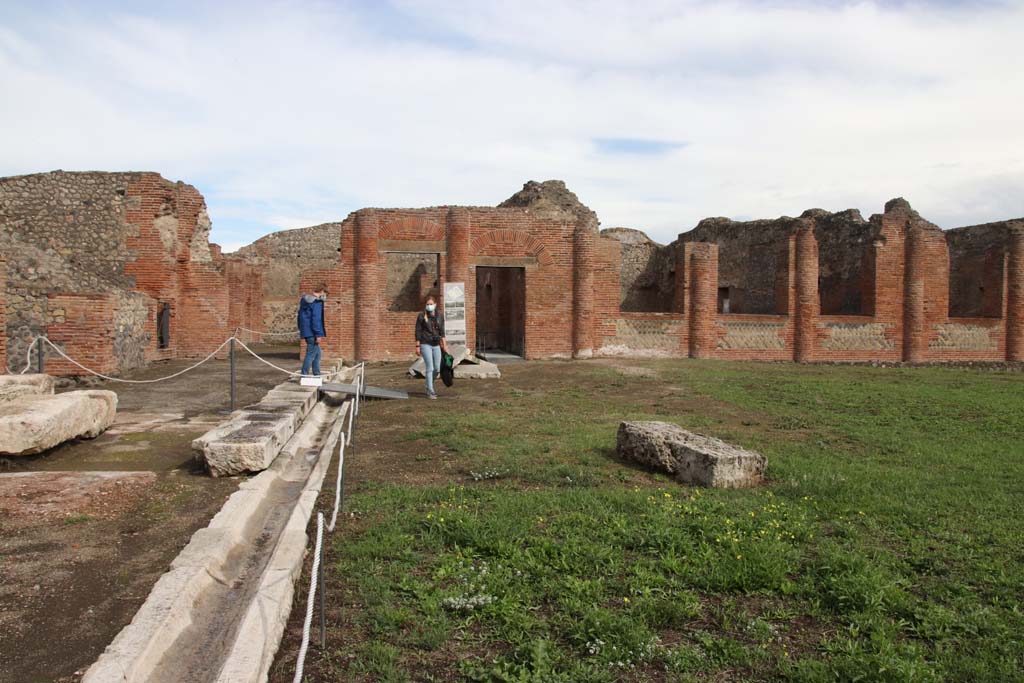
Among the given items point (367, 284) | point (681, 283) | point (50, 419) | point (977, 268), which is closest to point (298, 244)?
point (367, 284)

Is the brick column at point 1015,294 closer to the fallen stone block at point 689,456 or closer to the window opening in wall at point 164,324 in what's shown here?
the fallen stone block at point 689,456

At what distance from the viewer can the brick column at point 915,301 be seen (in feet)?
68.4

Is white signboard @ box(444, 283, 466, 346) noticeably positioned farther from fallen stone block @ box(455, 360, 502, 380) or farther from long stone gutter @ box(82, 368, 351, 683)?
long stone gutter @ box(82, 368, 351, 683)

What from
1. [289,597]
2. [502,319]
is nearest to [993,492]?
[289,597]

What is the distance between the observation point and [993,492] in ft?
17.2

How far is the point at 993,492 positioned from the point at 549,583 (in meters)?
3.76

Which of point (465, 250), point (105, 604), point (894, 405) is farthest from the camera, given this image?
point (465, 250)

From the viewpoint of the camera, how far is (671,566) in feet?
12.6

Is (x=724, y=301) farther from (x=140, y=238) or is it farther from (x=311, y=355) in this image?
(x=140, y=238)

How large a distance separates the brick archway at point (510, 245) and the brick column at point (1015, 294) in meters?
14.8

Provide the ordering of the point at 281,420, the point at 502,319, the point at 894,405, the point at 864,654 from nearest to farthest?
the point at 864,654
the point at 281,420
the point at 894,405
the point at 502,319

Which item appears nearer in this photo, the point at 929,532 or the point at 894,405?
the point at 929,532

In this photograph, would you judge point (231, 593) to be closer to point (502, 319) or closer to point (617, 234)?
point (502, 319)

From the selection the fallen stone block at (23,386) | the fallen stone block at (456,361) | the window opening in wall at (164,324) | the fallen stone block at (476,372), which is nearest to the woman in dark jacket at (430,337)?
the fallen stone block at (456,361)
